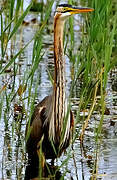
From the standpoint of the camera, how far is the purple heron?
197 inches

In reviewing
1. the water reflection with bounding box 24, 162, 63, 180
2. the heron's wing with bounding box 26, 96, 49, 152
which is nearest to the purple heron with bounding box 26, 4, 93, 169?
the heron's wing with bounding box 26, 96, 49, 152

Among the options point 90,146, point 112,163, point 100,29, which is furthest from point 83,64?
point 112,163

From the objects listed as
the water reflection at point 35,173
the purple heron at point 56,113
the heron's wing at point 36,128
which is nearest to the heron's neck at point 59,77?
the purple heron at point 56,113

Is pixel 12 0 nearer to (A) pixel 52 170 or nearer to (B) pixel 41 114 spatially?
(B) pixel 41 114

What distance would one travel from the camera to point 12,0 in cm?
566

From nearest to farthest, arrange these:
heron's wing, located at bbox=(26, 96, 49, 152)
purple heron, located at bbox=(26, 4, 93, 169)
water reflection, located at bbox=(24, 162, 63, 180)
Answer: purple heron, located at bbox=(26, 4, 93, 169) → water reflection, located at bbox=(24, 162, 63, 180) → heron's wing, located at bbox=(26, 96, 49, 152)

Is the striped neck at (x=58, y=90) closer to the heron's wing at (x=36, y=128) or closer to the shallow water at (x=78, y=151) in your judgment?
the heron's wing at (x=36, y=128)

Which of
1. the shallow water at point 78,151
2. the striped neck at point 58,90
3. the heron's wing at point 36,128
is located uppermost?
the striped neck at point 58,90

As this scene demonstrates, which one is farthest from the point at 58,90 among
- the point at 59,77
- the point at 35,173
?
the point at 35,173

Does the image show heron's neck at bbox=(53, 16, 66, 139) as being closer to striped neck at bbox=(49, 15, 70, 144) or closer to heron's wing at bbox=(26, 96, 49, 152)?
striped neck at bbox=(49, 15, 70, 144)

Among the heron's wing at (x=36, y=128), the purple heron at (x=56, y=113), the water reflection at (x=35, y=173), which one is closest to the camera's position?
the purple heron at (x=56, y=113)

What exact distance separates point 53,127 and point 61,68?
0.50 meters

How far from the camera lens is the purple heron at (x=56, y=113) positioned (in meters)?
5.00

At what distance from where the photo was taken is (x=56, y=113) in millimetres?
5164
